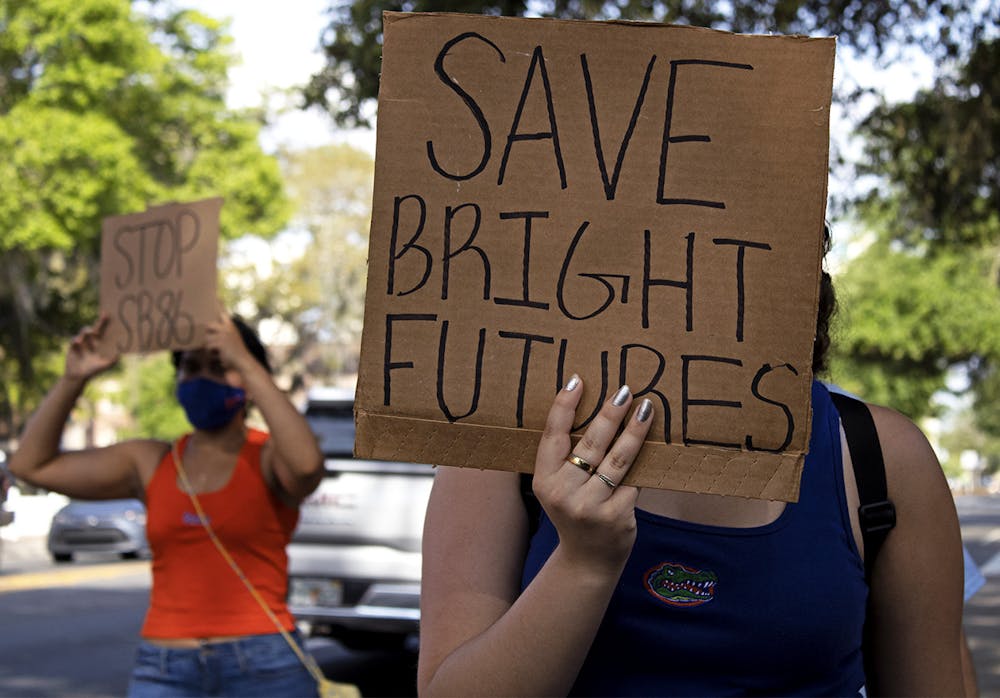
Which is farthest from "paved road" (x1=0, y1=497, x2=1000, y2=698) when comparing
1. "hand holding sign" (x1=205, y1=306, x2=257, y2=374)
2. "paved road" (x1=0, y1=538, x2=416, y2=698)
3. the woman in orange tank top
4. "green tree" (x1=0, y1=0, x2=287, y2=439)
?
"green tree" (x1=0, y1=0, x2=287, y2=439)

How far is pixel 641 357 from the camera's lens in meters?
1.67

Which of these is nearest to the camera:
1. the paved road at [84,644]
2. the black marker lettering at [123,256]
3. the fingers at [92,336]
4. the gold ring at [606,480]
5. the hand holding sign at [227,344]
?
the gold ring at [606,480]

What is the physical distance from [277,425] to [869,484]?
94.2 inches

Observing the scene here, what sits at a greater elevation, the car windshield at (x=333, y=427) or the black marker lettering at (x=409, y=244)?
the black marker lettering at (x=409, y=244)

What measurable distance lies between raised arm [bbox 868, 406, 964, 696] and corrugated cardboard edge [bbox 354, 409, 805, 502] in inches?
15.0

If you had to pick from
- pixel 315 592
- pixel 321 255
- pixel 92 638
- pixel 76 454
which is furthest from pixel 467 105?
pixel 321 255

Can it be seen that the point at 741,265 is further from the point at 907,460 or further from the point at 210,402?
the point at 210,402

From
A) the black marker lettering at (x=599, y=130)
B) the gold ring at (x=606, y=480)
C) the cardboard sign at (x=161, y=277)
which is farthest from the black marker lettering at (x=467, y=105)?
the cardboard sign at (x=161, y=277)

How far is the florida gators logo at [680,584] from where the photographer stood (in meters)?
1.79

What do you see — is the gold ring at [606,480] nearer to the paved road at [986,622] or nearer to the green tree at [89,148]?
the paved road at [986,622]

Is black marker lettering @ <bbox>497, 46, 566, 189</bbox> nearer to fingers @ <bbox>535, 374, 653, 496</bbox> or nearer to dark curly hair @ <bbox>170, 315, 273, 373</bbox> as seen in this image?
fingers @ <bbox>535, 374, 653, 496</bbox>

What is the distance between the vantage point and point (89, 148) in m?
25.9

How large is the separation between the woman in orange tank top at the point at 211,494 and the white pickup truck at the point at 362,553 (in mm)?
4130

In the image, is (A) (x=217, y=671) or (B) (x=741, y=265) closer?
(B) (x=741, y=265)
